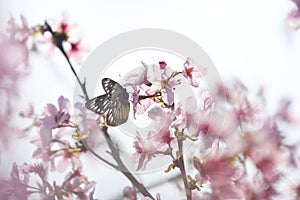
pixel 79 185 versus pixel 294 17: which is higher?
pixel 294 17

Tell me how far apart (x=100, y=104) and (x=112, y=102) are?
1cm

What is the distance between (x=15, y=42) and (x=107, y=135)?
20cm

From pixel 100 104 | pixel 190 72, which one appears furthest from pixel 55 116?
pixel 190 72

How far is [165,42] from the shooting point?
652 mm

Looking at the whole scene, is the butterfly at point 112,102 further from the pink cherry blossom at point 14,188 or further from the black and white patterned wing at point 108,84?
the pink cherry blossom at point 14,188

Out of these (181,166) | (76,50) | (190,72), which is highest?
(76,50)

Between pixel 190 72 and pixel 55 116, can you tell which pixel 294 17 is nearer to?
pixel 190 72

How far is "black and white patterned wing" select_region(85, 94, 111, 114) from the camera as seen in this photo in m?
0.57

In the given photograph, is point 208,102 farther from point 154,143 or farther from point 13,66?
point 13,66

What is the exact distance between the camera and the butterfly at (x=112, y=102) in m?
0.57

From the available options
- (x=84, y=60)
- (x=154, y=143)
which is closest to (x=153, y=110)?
(x=154, y=143)

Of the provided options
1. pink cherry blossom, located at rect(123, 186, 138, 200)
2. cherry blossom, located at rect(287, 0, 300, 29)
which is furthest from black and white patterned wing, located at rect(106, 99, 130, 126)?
cherry blossom, located at rect(287, 0, 300, 29)

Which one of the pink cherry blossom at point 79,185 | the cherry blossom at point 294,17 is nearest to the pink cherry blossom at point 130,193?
the pink cherry blossom at point 79,185

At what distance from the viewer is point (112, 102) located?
1.90 ft
